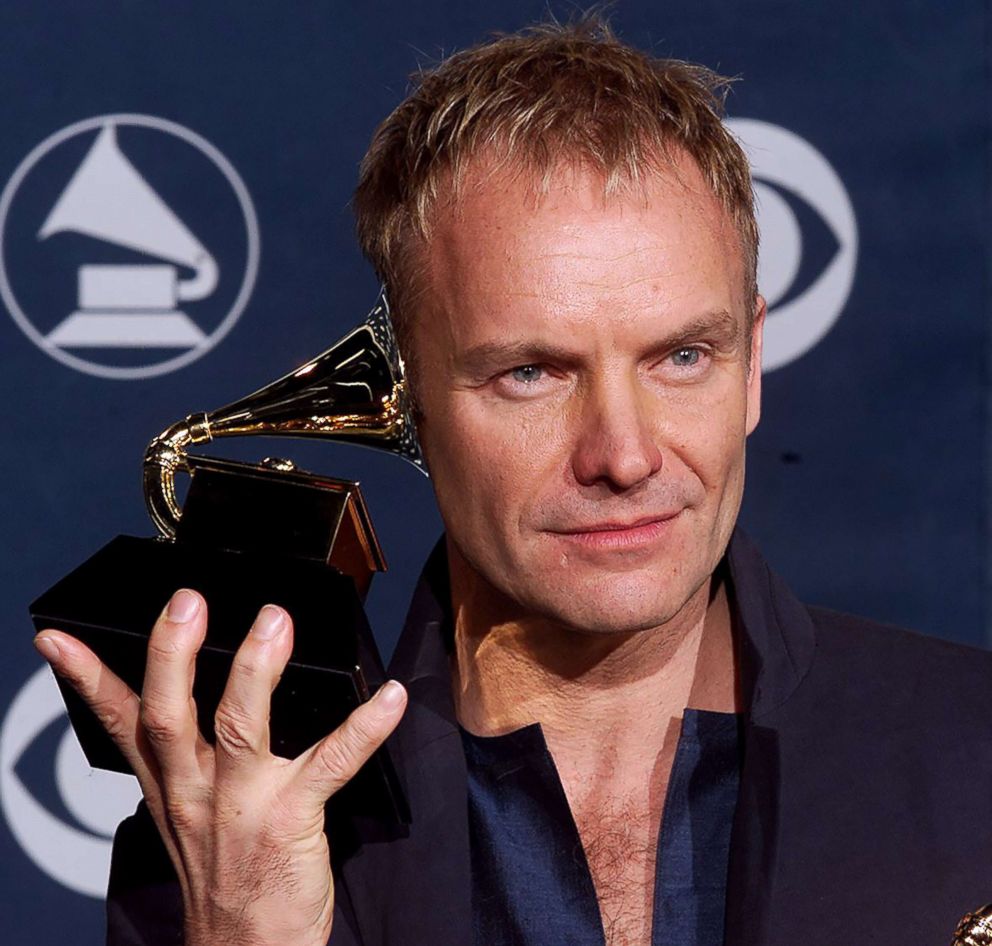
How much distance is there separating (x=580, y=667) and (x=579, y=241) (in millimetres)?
511

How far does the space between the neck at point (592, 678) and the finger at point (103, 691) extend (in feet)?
1.42

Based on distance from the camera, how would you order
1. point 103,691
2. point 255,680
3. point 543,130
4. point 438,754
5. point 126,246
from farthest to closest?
1. point 126,246
2. point 438,754
3. point 543,130
4. point 103,691
5. point 255,680

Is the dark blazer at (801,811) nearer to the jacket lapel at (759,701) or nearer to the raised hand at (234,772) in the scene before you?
the jacket lapel at (759,701)

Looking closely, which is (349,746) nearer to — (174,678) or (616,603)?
(174,678)

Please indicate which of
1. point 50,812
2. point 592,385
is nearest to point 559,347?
point 592,385

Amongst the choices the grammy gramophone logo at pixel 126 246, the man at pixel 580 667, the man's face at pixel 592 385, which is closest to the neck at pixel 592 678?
the man at pixel 580 667

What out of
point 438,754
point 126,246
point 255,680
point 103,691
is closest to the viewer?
point 255,680

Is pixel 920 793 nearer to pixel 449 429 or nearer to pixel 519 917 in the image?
pixel 519 917

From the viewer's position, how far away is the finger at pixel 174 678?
4.88 feet

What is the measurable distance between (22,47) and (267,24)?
0.37m

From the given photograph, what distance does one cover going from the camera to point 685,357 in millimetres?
1681

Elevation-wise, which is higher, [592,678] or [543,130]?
[543,130]

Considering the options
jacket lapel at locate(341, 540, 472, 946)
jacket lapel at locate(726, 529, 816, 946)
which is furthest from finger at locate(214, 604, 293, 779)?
jacket lapel at locate(726, 529, 816, 946)

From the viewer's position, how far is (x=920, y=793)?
173cm
